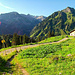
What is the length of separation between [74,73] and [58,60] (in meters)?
4.89

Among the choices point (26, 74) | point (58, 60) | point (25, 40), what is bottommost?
point (26, 74)

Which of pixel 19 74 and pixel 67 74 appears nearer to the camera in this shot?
pixel 67 74

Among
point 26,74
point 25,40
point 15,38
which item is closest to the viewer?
point 26,74

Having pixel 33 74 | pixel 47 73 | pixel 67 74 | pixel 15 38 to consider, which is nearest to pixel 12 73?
pixel 33 74

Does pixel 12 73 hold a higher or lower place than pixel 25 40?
lower

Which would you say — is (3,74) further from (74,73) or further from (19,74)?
(74,73)

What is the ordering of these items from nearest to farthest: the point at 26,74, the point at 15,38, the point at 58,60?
the point at 26,74, the point at 58,60, the point at 15,38

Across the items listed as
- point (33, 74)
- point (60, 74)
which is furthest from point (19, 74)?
point (60, 74)

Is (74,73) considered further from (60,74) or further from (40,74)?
(40,74)

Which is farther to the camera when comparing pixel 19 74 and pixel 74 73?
pixel 19 74

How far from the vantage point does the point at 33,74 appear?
Result: 984 centimetres

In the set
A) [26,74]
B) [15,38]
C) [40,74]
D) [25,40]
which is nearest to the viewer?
[40,74]

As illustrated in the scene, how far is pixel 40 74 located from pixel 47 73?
3.17 feet

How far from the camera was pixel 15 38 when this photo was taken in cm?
8294
